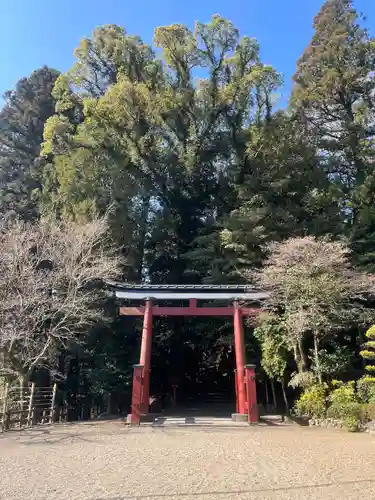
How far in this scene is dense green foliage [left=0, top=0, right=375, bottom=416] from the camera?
15.1 meters

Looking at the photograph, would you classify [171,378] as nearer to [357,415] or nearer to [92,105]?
[357,415]

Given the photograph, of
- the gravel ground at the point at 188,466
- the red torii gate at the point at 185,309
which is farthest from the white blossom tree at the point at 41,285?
the gravel ground at the point at 188,466

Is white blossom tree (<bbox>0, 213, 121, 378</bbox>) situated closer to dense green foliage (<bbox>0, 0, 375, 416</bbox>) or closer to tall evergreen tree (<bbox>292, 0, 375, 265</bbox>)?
dense green foliage (<bbox>0, 0, 375, 416</bbox>)

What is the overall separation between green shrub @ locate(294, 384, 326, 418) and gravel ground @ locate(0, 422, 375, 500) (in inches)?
55.7

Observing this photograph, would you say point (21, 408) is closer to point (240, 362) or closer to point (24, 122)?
point (240, 362)

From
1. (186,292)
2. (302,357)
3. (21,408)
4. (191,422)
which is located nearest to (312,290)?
(302,357)

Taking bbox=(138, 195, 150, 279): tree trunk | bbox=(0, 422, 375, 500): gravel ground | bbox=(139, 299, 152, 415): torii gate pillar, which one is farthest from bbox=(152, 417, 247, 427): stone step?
bbox=(138, 195, 150, 279): tree trunk

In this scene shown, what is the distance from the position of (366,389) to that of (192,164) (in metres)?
11.8

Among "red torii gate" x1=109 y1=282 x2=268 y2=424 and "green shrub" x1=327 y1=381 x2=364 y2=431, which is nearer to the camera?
"green shrub" x1=327 y1=381 x2=364 y2=431

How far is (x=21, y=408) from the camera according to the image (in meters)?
10.6

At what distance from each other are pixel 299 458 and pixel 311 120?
16.5 meters

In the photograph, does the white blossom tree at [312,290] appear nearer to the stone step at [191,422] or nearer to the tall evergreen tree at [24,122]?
the stone step at [191,422]

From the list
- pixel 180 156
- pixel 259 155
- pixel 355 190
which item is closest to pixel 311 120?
A: pixel 259 155

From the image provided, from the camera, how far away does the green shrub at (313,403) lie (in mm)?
9859
